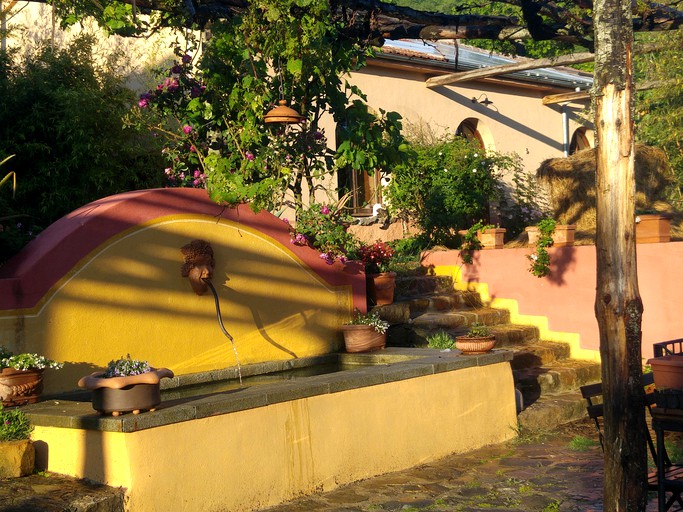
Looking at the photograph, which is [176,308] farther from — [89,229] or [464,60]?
[464,60]

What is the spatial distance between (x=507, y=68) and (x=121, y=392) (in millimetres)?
10070

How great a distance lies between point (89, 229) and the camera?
715 cm

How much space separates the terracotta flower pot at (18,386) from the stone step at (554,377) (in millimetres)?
5123

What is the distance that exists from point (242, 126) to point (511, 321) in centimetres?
457

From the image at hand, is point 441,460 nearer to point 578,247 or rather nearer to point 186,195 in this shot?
point 186,195

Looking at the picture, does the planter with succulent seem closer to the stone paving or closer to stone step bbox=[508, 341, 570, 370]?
stone step bbox=[508, 341, 570, 370]

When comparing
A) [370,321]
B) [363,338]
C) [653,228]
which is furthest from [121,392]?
[653,228]

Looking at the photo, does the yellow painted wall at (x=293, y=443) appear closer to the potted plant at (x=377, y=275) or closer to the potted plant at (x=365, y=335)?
the potted plant at (x=365, y=335)

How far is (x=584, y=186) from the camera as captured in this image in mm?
14141

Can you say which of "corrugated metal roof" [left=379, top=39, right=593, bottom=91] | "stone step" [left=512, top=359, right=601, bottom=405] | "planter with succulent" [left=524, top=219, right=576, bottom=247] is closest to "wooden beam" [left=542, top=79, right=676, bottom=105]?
"corrugated metal roof" [left=379, top=39, right=593, bottom=91]

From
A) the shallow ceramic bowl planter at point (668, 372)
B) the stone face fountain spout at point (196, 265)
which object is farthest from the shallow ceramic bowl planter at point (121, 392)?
the shallow ceramic bowl planter at point (668, 372)

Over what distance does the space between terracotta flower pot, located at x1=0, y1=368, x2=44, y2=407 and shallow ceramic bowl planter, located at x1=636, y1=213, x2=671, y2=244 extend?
7.11m

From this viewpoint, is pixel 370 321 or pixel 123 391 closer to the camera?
pixel 123 391

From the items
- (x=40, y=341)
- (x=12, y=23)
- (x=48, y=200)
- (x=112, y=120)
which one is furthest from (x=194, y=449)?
(x=12, y=23)
